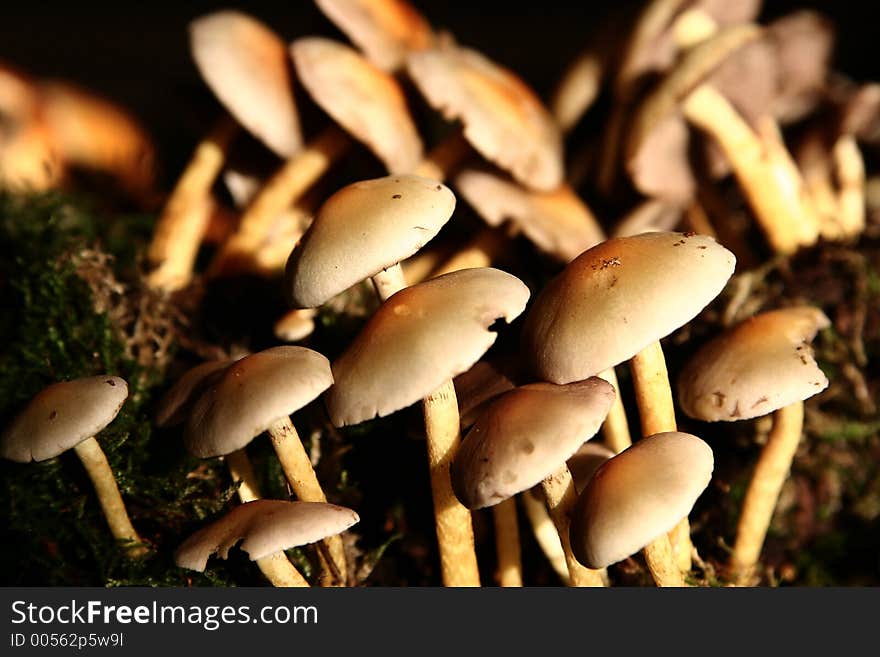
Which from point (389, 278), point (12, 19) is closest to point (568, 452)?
point (389, 278)

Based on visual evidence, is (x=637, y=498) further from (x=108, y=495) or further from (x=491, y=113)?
(x=491, y=113)

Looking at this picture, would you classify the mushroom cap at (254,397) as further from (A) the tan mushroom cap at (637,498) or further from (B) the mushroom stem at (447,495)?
(A) the tan mushroom cap at (637,498)

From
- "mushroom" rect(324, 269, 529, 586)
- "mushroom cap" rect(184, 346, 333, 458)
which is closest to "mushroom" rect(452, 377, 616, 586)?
"mushroom" rect(324, 269, 529, 586)

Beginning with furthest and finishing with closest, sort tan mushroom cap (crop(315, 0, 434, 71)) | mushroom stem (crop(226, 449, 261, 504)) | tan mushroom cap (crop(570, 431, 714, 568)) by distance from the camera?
tan mushroom cap (crop(315, 0, 434, 71)) → mushroom stem (crop(226, 449, 261, 504)) → tan mushroom cap (crop(570, 431, 714, 568))

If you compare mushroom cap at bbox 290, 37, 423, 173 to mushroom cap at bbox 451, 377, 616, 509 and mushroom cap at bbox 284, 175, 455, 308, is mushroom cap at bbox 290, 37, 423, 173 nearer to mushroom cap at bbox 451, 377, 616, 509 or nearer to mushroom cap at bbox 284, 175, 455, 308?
mushroom cap at bbox 284, 175, 455, 308

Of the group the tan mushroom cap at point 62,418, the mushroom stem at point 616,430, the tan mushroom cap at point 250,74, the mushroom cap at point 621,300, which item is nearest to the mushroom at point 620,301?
the mushroom cap at point 621,300

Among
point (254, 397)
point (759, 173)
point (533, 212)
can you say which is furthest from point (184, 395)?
point (759, 173)

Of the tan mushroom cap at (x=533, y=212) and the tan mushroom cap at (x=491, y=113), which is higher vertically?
the tan mushroom cap at (x=491, y=113)
